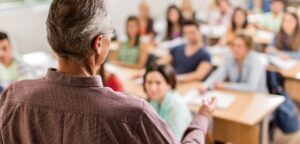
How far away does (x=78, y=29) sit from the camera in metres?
0.94

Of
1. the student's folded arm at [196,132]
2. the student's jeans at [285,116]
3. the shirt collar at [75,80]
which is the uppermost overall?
the shirt collar at [75,80]

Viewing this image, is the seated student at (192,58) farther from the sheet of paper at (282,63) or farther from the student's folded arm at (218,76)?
the sheet of paper at (282,63)

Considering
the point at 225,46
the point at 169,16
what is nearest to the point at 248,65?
the point at 225,46

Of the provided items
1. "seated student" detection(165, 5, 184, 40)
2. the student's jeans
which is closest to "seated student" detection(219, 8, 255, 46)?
"seated student" detection(165, 5, 184, 40)

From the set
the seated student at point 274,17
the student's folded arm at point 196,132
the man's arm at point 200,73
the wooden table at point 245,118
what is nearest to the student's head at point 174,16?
the seated student at point 274,17

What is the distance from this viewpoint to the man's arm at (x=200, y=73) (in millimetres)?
3935

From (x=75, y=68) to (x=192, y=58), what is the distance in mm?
3171

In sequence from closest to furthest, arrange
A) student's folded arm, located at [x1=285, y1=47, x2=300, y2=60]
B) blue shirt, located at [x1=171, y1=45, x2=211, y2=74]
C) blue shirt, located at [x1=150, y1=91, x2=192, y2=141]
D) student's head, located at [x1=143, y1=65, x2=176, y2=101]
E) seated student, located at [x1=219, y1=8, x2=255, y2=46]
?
blue shirt, located at [x1=150, y1=91, x2=192, y2=141], student's head, located at [x1=143, y1=65, x2=176, y2=101], blue shirt, located at [x1=171, y1=45, x2=211, y2=74], student's folded arm, located at [x1=285, y1=47, x2=300, y2=60], seated student, located at [x1=219, y1=8, x2=255, y2=46]

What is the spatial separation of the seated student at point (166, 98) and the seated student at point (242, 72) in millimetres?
750

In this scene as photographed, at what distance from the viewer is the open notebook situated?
3151 mm

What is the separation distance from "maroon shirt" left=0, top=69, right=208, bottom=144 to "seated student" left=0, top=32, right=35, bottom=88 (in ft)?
8.07

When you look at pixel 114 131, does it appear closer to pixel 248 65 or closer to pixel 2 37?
pixel 2 37

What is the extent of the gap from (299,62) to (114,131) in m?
3.64

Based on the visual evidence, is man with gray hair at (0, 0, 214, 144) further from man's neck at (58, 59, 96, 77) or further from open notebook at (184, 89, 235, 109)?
open notebook at (184, 89, 235, 109)
